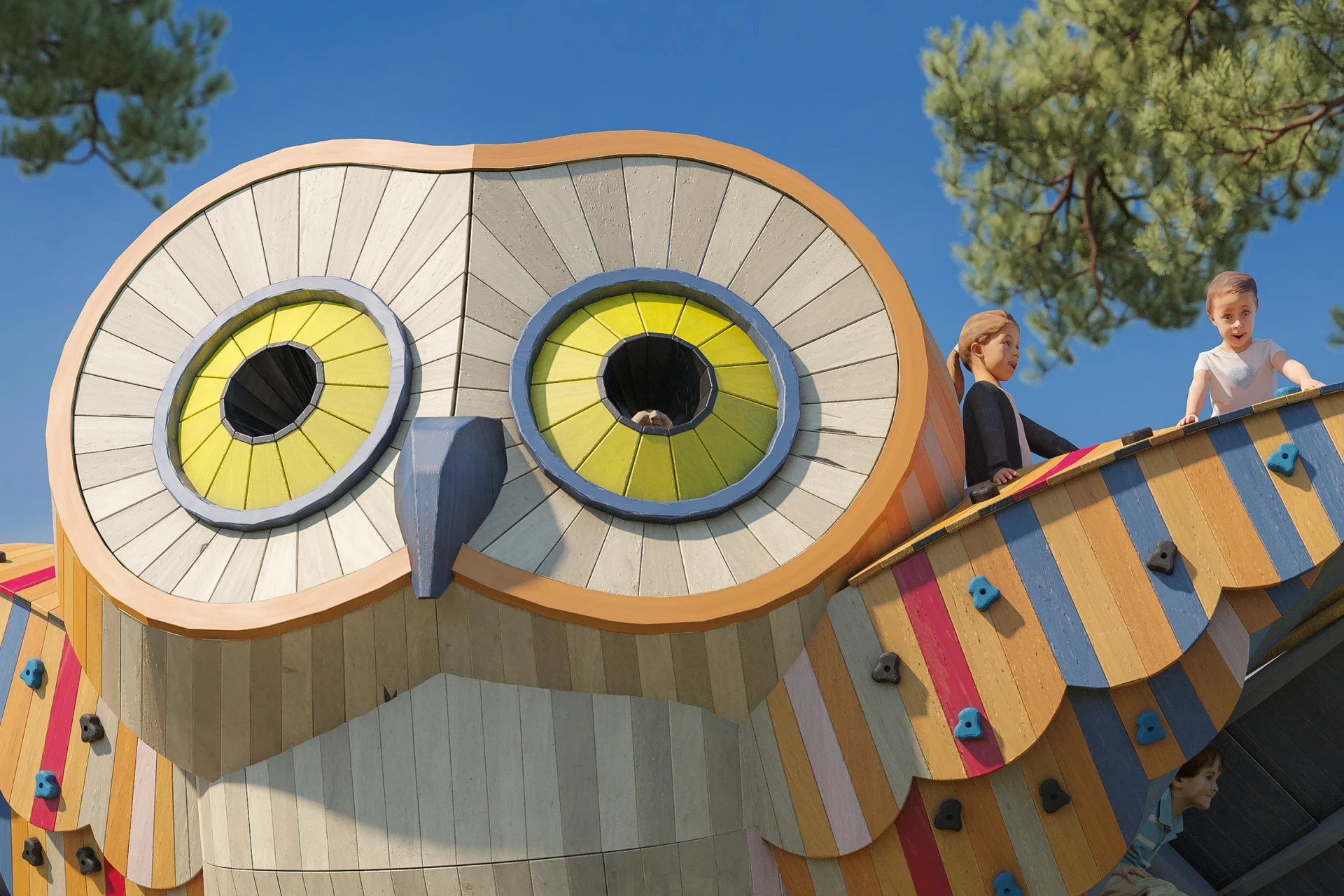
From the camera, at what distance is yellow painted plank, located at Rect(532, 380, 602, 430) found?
14.4 ft

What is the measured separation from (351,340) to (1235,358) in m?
3.50

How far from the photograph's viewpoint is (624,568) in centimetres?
416

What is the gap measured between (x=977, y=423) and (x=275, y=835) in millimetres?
3306

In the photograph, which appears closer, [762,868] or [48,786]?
[762,868]

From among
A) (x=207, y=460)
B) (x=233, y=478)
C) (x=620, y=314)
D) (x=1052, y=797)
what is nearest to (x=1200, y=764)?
(x=1052, y=797)

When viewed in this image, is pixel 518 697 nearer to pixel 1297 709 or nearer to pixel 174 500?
pixel 174 500

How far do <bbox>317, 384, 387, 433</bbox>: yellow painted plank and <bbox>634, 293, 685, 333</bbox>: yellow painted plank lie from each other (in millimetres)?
1053

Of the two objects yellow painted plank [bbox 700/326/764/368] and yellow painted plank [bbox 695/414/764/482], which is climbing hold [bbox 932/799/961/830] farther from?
yellow painted plank [bbox 700/326/764/368]

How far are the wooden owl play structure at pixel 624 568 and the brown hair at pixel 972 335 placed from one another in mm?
532

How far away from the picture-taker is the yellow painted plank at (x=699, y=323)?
457cm

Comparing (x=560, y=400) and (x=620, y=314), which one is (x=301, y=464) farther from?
(x=620, y=314)

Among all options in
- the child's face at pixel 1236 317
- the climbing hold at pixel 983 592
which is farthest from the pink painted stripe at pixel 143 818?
the child's face at pixel 1236 317

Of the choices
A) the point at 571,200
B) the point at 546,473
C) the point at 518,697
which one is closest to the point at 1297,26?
the point at 571,200

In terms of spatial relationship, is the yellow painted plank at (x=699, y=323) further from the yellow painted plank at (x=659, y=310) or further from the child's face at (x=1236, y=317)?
the child's face at (x=1236, y=317)
